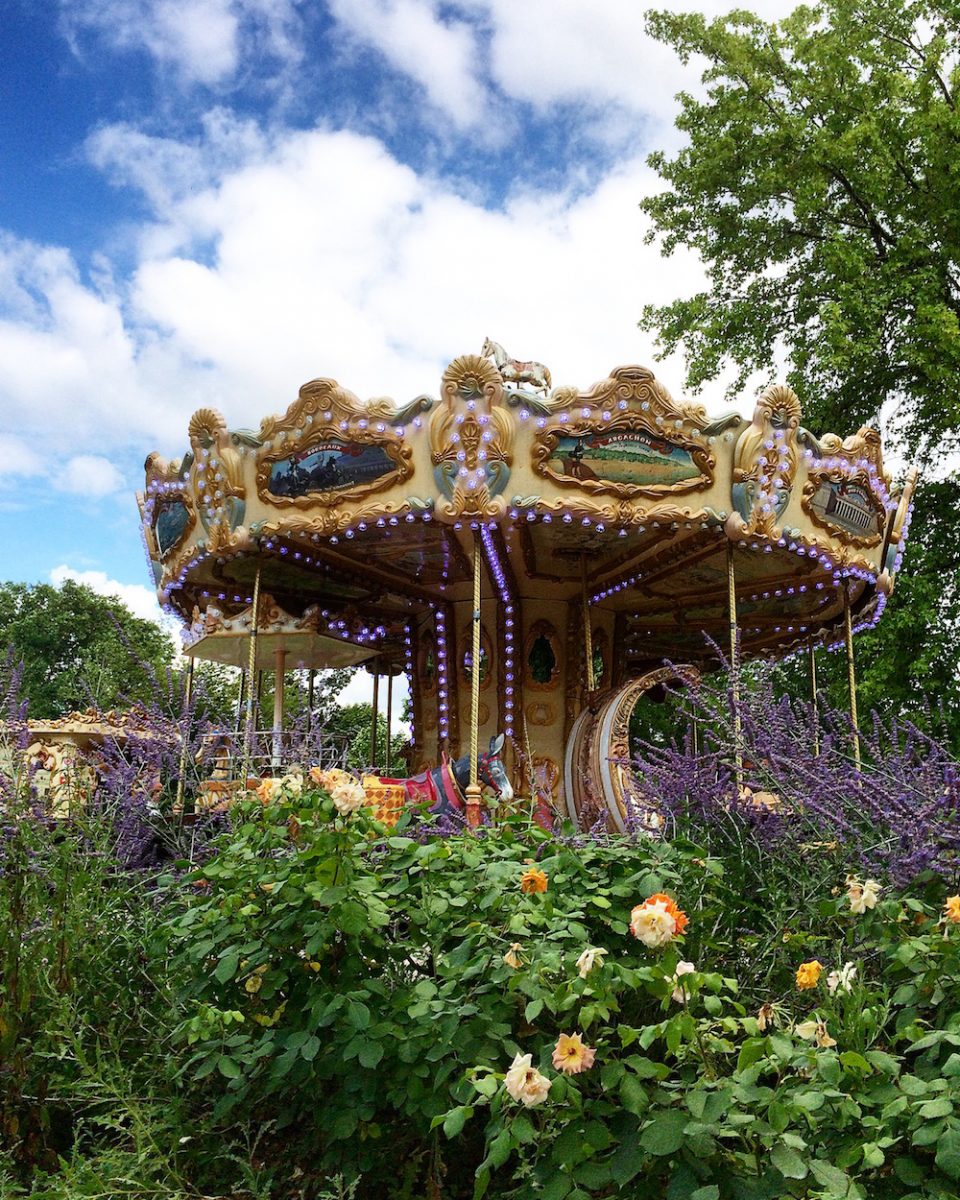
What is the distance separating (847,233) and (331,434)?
12115 mm

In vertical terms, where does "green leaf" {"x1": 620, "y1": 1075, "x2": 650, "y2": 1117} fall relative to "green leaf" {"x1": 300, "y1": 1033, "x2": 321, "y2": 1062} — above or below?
above

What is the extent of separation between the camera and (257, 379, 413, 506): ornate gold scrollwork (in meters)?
8.59

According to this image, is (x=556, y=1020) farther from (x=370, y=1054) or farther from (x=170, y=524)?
(x=170, y=524)

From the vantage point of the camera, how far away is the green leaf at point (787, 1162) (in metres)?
2.09

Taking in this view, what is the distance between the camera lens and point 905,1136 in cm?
239

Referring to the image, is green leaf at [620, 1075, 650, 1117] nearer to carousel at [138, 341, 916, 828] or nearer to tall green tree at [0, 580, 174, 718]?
carousel at [138, 341, 916, 828]

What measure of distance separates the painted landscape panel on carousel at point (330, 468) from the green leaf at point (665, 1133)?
6.81m

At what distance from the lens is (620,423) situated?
8523 millimetres

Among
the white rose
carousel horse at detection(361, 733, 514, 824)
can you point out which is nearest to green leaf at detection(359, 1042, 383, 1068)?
the white rose

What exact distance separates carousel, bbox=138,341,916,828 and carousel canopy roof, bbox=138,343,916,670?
0.07 feet

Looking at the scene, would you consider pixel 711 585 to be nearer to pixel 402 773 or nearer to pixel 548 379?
pixel 548 379

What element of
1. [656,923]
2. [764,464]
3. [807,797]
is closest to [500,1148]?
[656,923]

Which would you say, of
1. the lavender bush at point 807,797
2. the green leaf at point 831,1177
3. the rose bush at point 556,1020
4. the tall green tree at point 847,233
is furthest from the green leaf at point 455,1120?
the tall green tree at point 847,233

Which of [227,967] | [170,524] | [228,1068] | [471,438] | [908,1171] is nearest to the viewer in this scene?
[908,1171]
